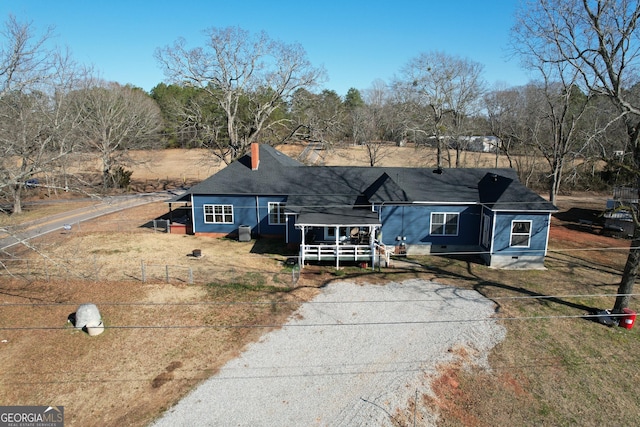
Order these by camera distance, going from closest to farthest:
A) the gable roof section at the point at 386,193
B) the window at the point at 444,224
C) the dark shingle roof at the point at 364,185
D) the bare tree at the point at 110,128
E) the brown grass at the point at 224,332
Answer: the brown grass at the point at 224,332 < the dark shingle roof at the point at 364,185 < the gable roof section at the point at 386,193 < the window at the point at 444,224 < the bare tree at the point at 110,128

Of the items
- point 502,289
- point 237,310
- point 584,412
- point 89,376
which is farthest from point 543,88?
point 89,376

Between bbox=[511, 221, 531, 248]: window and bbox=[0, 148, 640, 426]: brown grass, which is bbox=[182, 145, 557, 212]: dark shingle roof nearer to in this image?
bbox=[511, 221, 531, 248]: window

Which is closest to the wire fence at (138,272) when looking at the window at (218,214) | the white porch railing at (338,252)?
the white porch railing at (338,252)

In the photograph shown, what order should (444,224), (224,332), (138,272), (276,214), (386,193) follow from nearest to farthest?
(224,332) < (138,272) < (444,224) < (386,193) < (276,214)

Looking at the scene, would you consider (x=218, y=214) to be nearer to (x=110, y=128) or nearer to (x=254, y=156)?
(x=254, y=156)

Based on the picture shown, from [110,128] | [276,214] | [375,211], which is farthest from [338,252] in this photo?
[110,128]

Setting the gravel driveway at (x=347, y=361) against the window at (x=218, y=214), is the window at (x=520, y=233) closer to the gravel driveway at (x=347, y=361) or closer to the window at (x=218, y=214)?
the gravel driveway at (x=347, y=361)

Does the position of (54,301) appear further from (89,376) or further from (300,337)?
(300,337)
